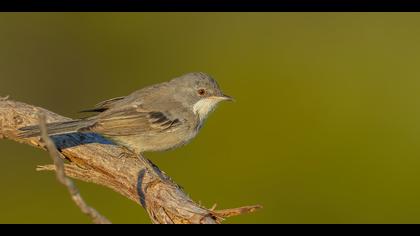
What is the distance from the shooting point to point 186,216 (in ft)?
18.9

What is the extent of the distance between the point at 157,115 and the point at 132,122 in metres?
0.28

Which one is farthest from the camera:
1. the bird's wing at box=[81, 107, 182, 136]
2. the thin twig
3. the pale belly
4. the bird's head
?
the bird's head

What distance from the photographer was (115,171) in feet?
22.0

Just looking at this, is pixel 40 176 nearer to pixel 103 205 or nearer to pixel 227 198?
pixel 103 205

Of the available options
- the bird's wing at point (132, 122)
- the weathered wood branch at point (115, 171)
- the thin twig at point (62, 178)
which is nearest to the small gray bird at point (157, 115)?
the bird's wing at point (132, 122)

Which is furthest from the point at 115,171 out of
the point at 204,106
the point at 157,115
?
the point at 204,106

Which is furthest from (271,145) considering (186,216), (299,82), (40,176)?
(186,216)

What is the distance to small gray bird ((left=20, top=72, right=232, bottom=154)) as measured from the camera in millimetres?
6930

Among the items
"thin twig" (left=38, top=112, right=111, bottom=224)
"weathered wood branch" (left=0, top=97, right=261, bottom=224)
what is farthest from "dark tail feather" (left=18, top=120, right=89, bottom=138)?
"thin twig" (left=38, top=112, right=111, bottom=224)

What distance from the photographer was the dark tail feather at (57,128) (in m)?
6.35

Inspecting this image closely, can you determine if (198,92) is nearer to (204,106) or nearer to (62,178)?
(204,106)

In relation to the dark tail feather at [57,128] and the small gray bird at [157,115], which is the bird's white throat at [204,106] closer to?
the small gray bird at [157,115]

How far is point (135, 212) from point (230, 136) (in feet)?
5.91

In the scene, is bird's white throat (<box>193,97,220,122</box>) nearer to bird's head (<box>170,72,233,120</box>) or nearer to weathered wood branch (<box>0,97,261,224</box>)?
bird's head (<box>170,72,233,120</box>)
